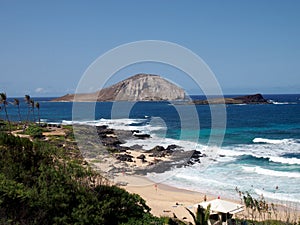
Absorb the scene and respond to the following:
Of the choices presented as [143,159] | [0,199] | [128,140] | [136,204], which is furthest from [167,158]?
[0,199]

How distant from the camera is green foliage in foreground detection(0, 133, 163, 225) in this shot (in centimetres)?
1077

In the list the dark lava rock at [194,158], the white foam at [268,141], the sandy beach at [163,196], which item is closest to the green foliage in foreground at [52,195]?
the sandy beach at [163,196]

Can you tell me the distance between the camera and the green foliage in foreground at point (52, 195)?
10.8m

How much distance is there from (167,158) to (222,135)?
56.2ft

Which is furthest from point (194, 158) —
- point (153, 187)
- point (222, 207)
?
point (222, 207)

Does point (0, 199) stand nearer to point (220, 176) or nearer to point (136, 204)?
point (136, 204)

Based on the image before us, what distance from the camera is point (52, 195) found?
10.9 metres

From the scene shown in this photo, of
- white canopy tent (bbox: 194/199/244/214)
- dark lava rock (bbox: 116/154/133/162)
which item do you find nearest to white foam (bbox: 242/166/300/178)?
dark lava rock (bbox: 116/154/133/162)

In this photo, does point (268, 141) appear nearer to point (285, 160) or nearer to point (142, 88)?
point (285, 160)

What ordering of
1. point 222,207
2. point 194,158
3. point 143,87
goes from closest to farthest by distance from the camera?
1. point 222,207
2. point 194,158
3. point 143,87

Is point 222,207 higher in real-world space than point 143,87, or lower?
lower

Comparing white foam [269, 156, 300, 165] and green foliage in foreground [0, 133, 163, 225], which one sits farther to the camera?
white foam [269, 156, 300, 165]

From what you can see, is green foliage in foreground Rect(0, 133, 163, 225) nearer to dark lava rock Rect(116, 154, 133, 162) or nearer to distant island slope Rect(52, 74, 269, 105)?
distant island slope Rect(52, 74, 269, 105)

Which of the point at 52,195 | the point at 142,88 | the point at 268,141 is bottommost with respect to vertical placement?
the point at 268,141
